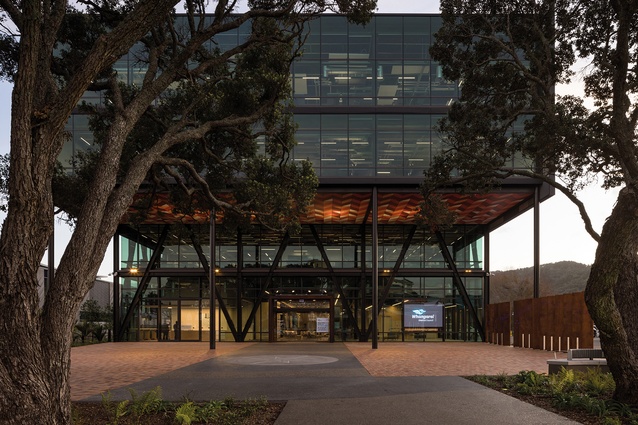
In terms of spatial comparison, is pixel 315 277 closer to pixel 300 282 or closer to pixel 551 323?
pixel 300 282

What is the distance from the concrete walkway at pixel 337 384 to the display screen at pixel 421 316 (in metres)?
11.5

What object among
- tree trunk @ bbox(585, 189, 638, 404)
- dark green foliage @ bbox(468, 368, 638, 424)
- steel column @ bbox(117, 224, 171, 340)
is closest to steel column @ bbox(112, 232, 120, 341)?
steel column @ bbox(117, 224, 171, 340)

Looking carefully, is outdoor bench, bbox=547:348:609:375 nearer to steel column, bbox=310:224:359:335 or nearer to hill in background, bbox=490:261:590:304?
steel column, bbox=310:224:359:335

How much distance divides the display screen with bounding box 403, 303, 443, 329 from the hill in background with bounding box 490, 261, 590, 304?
53.6 metres

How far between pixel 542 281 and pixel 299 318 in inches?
3263

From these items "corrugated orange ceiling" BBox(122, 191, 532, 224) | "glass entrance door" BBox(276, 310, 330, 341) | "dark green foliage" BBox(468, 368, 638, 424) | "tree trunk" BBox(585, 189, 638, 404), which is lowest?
"glass entrance door" BBox(276, 310, 330, 341)

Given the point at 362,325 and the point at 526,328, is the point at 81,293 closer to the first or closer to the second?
the point at 526,328

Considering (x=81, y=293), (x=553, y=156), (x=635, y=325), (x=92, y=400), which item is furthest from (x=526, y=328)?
(x=81, y=293)

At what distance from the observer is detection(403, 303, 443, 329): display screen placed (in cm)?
3238

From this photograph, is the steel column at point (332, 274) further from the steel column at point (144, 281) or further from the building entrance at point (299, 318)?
the steel column at point (144, 281)

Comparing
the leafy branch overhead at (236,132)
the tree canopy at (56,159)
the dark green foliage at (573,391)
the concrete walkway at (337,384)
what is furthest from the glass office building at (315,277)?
the tree canopy at (56,159)

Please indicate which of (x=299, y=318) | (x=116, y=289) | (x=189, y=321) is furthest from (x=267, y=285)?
(x=116, y=289)

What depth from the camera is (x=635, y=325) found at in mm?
9500

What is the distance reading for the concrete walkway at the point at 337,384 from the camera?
28.1ft
